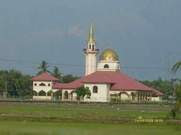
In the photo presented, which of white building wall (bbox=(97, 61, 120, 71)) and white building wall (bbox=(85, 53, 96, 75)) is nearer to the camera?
white building wall (bbox=(97, 61, 120, 71))

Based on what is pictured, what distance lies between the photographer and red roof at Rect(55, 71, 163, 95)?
383 ft

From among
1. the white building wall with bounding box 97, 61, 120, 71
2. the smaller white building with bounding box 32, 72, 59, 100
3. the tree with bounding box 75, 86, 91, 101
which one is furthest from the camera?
the white building wall with bounding box 97, 61, 120, 71

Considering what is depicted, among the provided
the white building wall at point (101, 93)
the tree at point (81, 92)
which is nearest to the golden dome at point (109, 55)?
the white building wall at point (101, 93)

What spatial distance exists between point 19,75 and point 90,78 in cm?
2717

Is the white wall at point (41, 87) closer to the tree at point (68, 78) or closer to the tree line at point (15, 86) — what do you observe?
the tree line at point (15, 86)

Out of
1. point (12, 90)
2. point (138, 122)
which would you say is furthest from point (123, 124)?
point (12, 90)

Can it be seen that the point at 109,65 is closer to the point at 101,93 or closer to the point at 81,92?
the point at 101,93

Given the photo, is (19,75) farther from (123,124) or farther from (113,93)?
(123,124)

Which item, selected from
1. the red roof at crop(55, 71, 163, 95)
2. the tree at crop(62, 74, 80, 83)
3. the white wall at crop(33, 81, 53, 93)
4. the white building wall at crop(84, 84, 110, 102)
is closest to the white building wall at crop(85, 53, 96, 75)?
the red roof at crop(55, 71, 163, 95)

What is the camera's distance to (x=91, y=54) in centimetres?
13025

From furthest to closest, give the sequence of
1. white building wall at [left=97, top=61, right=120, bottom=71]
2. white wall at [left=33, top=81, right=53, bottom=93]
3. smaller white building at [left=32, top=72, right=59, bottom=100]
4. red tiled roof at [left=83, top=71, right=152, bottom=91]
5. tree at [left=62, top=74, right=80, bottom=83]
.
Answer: tree at [left=62, top=74, right=80, bottom=83] → white building wall at [left=97, top=61, right=120, bottom=71] → white wall at [left=33, top=81, right=53, bottom=93] → smaller white building at [left=32, top=72, right=59, bottom=100] → red tiled roof at [left=83, top=71, right=152, bottom=91]

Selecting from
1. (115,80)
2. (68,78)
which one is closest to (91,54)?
(115,80)

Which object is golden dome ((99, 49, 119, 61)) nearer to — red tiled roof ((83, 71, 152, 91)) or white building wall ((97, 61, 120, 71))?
white building wall ((97, 61, 120, 71))

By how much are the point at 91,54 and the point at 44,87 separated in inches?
525
